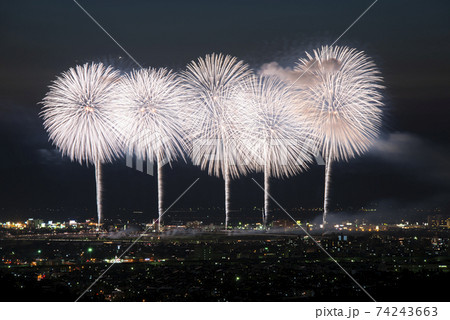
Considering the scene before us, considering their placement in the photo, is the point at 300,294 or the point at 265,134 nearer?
the point at 265,134

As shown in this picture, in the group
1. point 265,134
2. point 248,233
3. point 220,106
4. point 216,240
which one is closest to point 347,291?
point 265,134

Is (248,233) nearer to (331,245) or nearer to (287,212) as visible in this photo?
(331,245)

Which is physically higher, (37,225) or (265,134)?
(265,134)

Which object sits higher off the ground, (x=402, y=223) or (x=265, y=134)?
(x=265, y=134)

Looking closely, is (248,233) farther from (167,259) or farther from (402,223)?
(402,223)

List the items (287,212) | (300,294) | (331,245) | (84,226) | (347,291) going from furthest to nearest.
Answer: (287,212) → (84,226) → (331,245) → (347,291) → (300,294)

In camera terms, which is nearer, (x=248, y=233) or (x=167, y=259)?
(x=167, y=259)

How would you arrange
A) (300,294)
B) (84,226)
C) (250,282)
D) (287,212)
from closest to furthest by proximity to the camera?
1. (300,294)
2. (250,282)
3. (84,226)
4. (287,212)

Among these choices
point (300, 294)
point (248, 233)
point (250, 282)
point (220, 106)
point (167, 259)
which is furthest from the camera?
point (248, 233)

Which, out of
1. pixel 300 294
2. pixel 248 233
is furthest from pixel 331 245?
pixel 300 294
